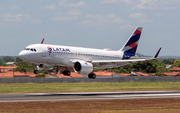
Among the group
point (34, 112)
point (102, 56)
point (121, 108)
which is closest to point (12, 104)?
point (34, 112)

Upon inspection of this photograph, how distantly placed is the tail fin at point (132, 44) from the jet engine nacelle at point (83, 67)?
41.4 feet

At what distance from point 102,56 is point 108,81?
33745 millimetres

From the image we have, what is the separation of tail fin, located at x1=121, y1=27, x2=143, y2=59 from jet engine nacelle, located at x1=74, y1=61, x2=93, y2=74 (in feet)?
41.4

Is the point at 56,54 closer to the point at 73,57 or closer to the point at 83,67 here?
the point at 73,57

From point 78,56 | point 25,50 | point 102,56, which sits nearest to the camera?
point 25,50

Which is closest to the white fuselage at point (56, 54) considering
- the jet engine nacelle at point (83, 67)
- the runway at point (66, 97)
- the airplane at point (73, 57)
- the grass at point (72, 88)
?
the airplane at point (73, 57)

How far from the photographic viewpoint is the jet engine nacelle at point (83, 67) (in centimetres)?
4894

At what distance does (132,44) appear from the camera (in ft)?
205

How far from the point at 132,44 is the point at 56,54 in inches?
810

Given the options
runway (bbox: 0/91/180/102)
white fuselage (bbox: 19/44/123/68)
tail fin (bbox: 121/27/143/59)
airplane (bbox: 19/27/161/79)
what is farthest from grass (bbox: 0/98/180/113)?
tail fin (bbox: 121/27/143/59)

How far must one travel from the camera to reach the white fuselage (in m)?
45.9

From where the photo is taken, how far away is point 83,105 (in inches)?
1278

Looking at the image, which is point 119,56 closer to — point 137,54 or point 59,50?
point 137,54

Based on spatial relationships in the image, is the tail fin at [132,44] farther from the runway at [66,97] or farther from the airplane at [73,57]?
the runway at [66,97]
